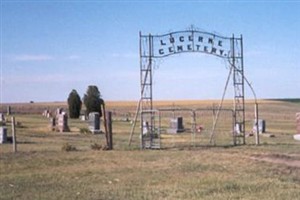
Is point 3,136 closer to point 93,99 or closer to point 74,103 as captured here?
point 93,99

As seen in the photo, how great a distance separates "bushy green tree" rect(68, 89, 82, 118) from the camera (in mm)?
66900

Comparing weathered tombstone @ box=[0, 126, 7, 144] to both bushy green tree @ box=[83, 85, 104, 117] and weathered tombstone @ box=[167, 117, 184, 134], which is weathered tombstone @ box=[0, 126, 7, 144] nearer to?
weathered tombstone @ box=[167, 117, 184, 134]

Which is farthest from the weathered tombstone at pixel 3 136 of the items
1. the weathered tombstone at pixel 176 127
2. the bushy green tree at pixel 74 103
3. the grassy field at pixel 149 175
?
the bushy green tree at pixel 74 103

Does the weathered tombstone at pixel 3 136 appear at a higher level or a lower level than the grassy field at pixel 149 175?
higher

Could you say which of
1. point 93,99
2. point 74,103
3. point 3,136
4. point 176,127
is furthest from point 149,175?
point 74,103

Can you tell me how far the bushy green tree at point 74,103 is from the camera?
6690cm

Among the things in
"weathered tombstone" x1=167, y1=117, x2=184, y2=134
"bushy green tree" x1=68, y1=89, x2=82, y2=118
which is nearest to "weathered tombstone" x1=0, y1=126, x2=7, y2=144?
"weathered tombstone" x1=167, y1=117, x2=184, y2=134

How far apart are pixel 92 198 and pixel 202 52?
714 inches

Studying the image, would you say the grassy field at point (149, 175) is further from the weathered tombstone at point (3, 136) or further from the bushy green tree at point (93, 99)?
the bushy green tree at point (93, 99)

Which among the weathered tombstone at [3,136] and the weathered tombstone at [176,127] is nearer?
the weathered tombstone at [3,136]

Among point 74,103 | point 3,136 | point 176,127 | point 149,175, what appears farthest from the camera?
point 74,103

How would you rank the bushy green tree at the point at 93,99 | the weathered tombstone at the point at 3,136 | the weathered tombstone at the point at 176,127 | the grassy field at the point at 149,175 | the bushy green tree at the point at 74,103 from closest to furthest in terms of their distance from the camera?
the grassy field at the point at 149,175, the weathered tombstone at the point at 3,136, the weathered tombstone at the point at 176,127, the bushy green tree at the point at 93,99, the bushy green tree at the point at 74,103

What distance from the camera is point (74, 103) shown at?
6794cm

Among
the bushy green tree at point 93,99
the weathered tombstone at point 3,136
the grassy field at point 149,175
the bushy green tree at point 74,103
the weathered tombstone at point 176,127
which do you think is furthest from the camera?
the bushy green tree at point 74,103
